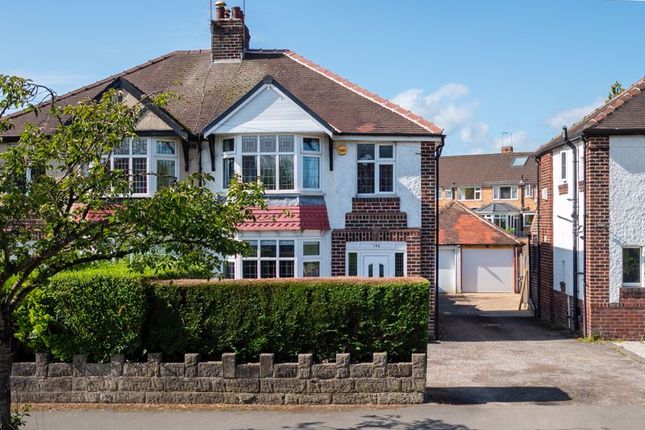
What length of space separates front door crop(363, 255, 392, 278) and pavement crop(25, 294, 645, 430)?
259 centimetres

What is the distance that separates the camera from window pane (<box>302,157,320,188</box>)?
18359 millimetres

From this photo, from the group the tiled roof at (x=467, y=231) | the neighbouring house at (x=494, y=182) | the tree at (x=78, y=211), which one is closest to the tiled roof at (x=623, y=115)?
the tree at (x=78, y=211)

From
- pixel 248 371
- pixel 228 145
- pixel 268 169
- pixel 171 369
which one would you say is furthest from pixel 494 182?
pixel 171 369

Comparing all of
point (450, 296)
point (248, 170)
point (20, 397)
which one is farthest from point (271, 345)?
point (450, 296)

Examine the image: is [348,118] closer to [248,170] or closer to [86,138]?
[248,170]

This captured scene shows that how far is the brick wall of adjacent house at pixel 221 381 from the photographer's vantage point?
11.0m

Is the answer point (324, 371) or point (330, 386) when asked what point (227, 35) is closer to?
point (324, 371)

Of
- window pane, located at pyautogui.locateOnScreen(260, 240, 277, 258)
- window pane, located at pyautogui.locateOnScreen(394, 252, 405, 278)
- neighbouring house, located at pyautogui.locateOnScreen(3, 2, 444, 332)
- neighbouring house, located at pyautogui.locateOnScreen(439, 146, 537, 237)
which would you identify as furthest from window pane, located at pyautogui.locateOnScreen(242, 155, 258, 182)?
neighbouring house, located at pyautogui.locateOnScreen(439, 146, 537, 237)

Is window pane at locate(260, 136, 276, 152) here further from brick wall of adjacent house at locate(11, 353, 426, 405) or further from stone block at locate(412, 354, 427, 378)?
stone block at locate(412, 354, 427, 378)

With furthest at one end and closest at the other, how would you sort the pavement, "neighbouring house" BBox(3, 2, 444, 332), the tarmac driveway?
"neighbouring house" BBox(3, 2, 444, 332) → the tarmac driveway → the pavement

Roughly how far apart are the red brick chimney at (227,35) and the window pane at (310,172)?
5.52 meters

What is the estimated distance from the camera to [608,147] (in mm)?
18203

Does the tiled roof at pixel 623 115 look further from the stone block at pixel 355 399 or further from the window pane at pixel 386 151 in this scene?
the stone block at pixel 355 399

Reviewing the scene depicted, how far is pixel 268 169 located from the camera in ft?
59.7
